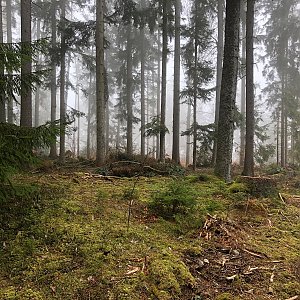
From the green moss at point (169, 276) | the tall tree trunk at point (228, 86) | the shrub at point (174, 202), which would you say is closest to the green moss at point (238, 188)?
the tall tree trunk at point (228, 86)

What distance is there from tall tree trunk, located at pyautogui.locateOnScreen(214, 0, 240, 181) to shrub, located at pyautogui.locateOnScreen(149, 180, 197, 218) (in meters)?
3.43

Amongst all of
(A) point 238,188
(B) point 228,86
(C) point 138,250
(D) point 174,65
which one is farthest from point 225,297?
→ (D) point 174,65

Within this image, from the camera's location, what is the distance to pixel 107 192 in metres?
5.12

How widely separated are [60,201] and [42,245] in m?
1.22

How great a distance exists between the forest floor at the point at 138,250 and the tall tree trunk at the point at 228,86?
260cm

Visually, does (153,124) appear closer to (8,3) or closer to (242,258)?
(242,258)

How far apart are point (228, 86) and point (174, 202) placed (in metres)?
4.22

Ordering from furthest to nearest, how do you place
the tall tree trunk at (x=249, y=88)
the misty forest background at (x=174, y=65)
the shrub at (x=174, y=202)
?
the tall tree trunk at (x=249, y=88)
the misty forest background at (x=174, y=65)
the shrub at (x=174, y=202)

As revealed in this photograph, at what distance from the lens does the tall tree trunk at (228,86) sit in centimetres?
704

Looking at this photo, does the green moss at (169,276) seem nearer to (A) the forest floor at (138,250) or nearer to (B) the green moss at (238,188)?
(A) the forest floor at (138,250)

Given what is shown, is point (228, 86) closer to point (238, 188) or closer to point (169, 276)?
point (238, 188)

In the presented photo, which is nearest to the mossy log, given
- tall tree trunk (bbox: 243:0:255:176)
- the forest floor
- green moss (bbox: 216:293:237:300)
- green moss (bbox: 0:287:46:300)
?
the forest floor

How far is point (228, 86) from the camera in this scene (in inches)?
283

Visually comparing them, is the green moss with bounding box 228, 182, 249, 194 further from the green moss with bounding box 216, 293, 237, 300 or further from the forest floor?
the green moss with bounding box 216, 293, 237, 300
